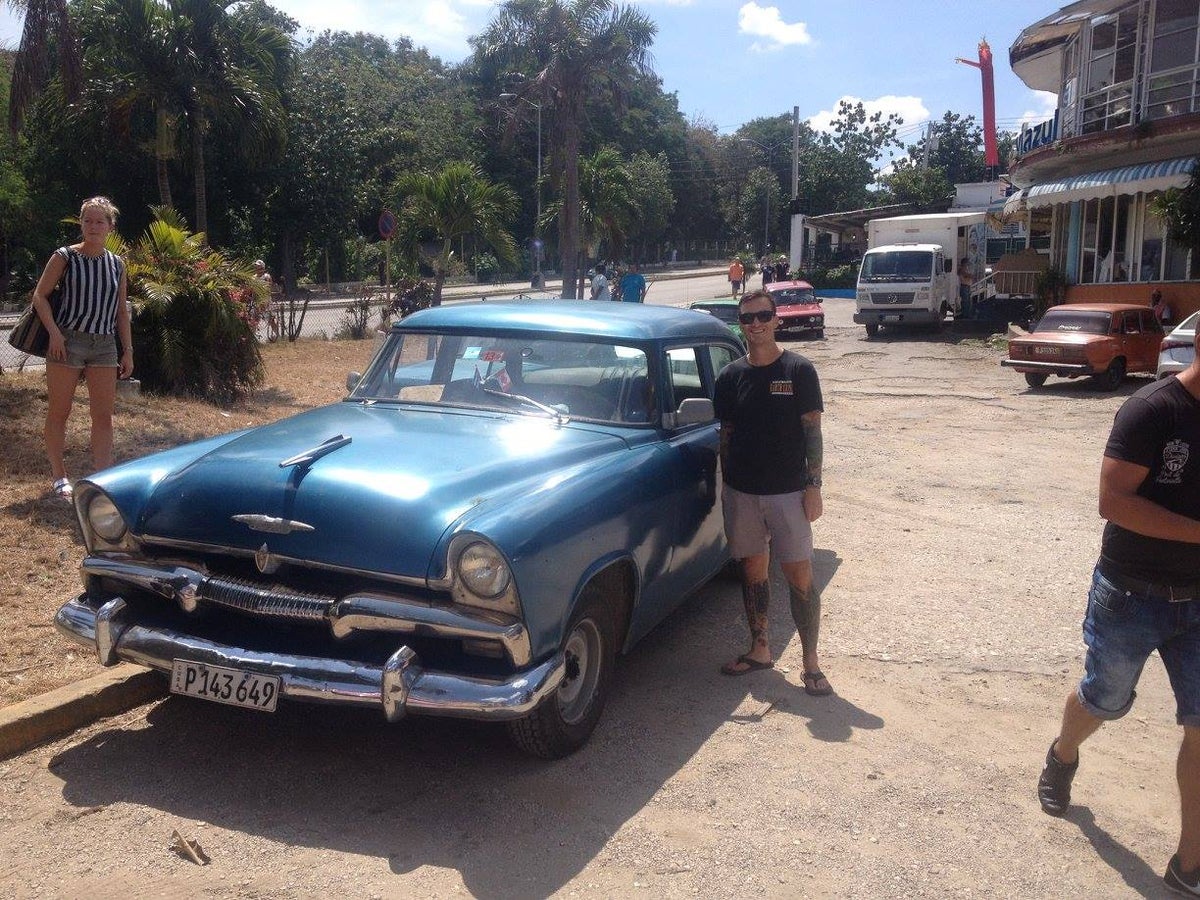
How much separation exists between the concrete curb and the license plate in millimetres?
645

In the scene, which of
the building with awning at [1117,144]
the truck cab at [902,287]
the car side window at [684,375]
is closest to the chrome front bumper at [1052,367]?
the building with awning at [1117,144]

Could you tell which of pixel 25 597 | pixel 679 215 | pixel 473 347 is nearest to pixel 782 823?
pixel 473 347

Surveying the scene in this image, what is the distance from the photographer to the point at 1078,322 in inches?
669

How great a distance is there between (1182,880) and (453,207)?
21.3 m

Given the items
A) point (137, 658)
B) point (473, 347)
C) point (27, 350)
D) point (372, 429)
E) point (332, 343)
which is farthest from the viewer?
point (332, 343)

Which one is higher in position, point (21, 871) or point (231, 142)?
point (231, 142)

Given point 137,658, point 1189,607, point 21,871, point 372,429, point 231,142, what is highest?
point 231,142

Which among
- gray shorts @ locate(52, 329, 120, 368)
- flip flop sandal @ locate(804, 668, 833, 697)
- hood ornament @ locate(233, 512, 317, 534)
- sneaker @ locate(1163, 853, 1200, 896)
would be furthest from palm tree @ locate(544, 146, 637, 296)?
sneaker @ locate(1163, 853, 1200, 896)

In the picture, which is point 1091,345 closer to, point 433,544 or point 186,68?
point 433,544

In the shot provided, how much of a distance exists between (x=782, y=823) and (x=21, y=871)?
7.81 feet

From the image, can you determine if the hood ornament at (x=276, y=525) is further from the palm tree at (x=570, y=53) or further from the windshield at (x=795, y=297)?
the palm tree at (x=570, y=53)

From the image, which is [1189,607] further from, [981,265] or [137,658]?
[981,265]

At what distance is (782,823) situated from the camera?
3.67 meters

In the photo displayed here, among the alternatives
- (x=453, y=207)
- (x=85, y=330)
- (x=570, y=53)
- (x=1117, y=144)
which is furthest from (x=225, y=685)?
(x=570, y=53)
